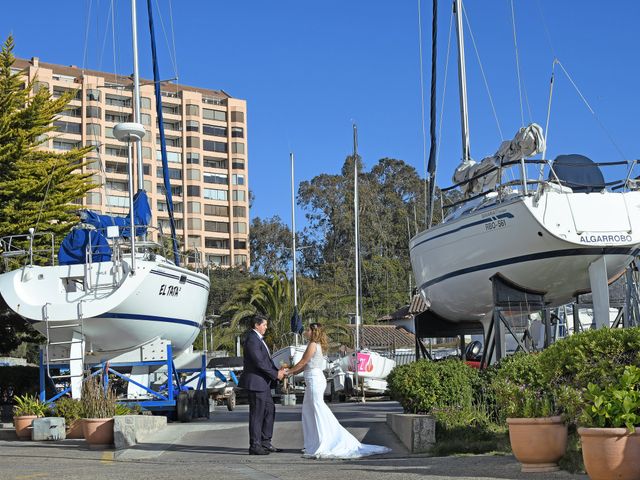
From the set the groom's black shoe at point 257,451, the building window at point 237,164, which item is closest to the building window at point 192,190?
the building window at point 237,164

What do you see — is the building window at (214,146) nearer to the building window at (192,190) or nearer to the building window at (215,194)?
the building window at (215,194)

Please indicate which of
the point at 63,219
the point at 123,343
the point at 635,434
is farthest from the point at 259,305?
the point at 635,434

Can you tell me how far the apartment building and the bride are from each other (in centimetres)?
8861

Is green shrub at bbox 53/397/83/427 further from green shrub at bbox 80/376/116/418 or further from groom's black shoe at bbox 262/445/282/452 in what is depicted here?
groom's black shoe at bbox 262/445/282/452

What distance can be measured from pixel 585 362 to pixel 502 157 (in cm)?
913

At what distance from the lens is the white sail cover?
16.8m

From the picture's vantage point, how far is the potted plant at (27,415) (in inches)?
637

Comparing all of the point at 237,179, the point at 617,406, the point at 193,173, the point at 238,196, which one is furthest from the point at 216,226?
the point at 617,406

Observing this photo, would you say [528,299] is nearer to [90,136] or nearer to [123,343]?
[123,343]

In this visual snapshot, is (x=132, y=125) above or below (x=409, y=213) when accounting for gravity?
below

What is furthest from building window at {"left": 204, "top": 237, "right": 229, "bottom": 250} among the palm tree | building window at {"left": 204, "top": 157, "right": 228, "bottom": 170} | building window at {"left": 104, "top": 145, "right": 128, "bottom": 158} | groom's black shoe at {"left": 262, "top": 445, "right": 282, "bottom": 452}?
groom's black shoe at {"left": 262, "top": 445, "right": 282, "bottom": 452}

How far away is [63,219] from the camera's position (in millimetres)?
25828

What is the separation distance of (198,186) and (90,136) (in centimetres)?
1405

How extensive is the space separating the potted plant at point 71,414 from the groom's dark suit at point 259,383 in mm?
4293
